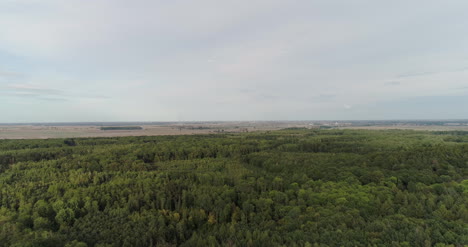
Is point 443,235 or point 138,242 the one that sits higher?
point 443,235

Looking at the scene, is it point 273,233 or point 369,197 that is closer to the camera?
point 273,233

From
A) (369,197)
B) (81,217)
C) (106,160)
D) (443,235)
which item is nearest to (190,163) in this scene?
(106,160)

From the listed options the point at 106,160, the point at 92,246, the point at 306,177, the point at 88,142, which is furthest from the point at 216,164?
the point at 88,142

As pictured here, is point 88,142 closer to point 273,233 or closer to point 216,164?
point 216,164

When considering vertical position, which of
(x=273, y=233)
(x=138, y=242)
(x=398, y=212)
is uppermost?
(x=398, y=212)

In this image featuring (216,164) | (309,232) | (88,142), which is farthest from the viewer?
(88,142)

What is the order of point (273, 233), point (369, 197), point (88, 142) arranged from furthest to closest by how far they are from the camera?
point (88, 142) → point (369, 197) → point (273, 233)
